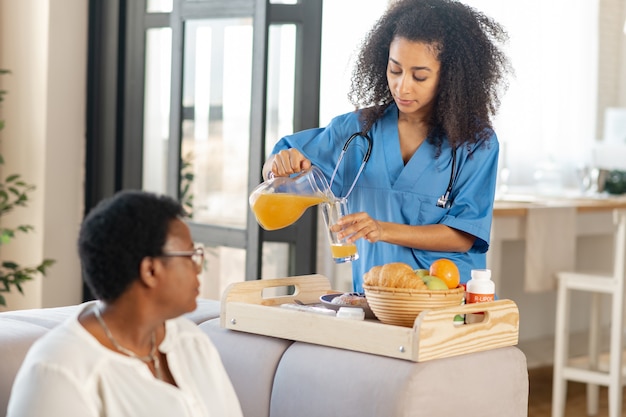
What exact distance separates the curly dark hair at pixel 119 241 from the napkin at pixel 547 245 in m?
→ 2.97

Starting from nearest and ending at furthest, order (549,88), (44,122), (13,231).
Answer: (13,231)
(44,122)
(549,88)

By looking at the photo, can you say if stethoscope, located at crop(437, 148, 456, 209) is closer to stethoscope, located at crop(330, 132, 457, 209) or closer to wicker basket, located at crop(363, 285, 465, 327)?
stethoscope, located at crop(330, 132, 457, 209)

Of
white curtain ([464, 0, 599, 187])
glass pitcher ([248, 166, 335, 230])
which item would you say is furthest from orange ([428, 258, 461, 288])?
white curtain ([464, 0, 599, 187])

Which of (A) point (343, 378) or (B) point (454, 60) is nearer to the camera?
(A) point (343, 378)

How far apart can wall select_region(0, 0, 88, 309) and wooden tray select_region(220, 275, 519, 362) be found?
88.0 inches

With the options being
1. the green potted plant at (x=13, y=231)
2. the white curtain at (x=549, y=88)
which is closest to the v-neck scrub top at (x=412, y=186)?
the green potted plant at (x=13, y=231)

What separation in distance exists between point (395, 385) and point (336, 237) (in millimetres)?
331

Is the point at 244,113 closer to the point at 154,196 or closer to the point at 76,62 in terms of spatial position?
the point at 76,62

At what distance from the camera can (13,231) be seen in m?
3.74

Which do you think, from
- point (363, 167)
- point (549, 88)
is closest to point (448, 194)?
point (363, 167)

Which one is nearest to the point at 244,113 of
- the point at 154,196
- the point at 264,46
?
the point at 264,46

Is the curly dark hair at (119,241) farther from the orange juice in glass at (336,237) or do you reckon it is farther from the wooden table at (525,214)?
the wooden table at (525,214)

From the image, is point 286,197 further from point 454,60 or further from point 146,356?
point 146,356

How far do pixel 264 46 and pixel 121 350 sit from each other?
2.20 meters
